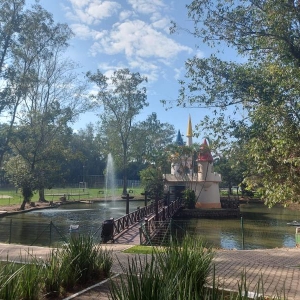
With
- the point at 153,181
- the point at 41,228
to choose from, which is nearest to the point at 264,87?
the point at 41,228

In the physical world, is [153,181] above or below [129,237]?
above

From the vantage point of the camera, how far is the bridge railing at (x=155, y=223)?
13.8m

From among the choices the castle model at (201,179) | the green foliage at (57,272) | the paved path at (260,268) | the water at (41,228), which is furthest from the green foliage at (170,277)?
the castle model at (201,179)

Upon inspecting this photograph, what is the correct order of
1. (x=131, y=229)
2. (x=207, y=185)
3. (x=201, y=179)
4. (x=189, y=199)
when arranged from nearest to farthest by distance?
A: 1. (x=131, y=229)
2. (x=189, y=199)
3. (x=207, y=185)
4. (x=201, y=179)

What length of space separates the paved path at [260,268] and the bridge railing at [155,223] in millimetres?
1889

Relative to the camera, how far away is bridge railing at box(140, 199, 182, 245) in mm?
13770

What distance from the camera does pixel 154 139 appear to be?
247 feet

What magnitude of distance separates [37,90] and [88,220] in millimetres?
17533

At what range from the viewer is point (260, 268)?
8727mm

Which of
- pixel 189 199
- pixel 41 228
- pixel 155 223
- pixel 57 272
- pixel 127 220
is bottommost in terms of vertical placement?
pixel 41 228

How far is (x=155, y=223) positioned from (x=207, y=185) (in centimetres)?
1757

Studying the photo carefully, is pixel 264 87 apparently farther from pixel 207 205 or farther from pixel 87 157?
pixel 87 157

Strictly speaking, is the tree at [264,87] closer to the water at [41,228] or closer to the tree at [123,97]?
the water at [41,228]

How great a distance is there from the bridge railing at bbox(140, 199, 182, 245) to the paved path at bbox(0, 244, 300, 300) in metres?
1.89
